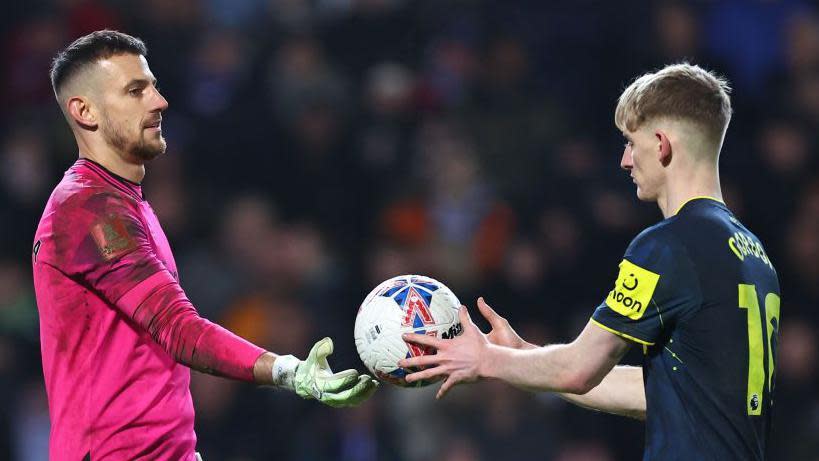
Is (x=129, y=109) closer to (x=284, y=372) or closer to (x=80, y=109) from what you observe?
(x=80, y=109)

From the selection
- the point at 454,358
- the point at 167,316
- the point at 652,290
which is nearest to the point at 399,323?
the point at 454,358

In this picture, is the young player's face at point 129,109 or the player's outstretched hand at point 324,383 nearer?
the player's outstretched hand at point 324,383

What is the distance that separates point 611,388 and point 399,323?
35.3 inches

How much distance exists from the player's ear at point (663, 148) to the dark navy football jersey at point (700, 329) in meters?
0.22

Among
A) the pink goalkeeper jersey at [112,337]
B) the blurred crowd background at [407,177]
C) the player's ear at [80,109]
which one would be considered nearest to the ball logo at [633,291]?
the pink goalkeeper jersey at [112,337]

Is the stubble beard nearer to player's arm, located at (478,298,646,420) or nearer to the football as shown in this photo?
the football

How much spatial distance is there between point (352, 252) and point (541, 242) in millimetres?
1373

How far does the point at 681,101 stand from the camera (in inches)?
156

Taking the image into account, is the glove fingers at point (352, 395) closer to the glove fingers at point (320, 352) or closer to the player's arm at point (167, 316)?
the player's arm at point (167, 316)

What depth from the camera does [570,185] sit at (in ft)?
28.9

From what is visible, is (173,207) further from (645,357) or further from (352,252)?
(645,357)

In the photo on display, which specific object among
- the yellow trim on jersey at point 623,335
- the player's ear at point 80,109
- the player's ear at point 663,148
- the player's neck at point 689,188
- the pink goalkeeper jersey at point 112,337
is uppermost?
the player's ear at point 663,148

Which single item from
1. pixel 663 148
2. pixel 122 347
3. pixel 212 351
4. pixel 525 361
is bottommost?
pixel 122 347

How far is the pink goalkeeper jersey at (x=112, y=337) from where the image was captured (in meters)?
3.93
